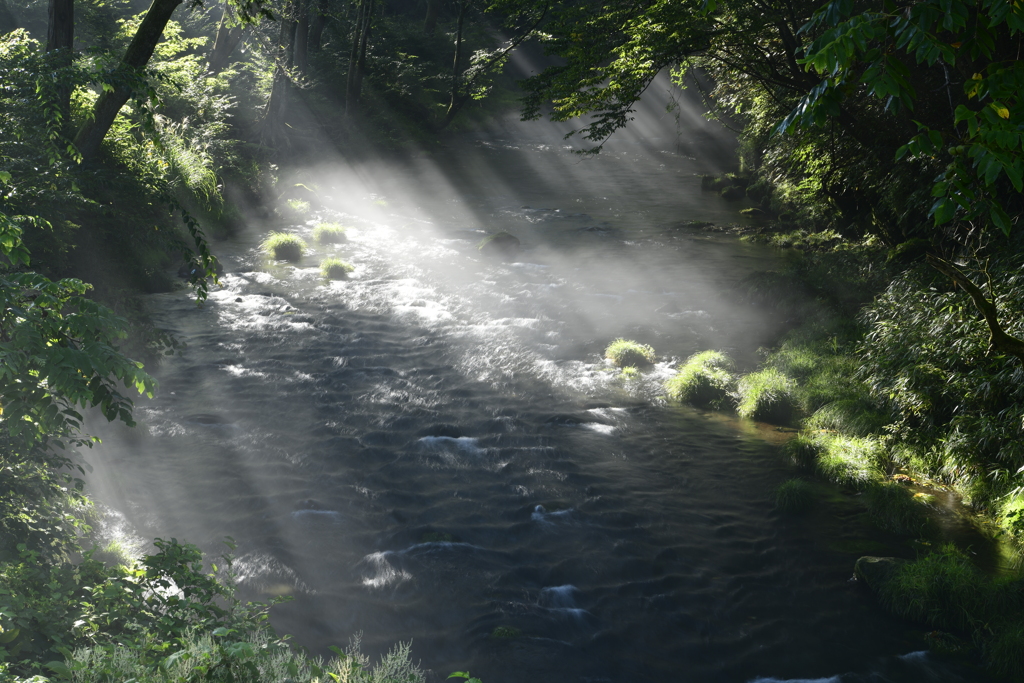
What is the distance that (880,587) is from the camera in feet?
22.5

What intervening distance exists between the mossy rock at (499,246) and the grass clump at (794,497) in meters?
13.0

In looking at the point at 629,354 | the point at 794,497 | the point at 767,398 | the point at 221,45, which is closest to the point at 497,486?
the point at 794,497

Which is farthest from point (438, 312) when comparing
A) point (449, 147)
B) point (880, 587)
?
point (449, 147)

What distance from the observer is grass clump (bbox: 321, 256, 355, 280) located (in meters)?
17.4

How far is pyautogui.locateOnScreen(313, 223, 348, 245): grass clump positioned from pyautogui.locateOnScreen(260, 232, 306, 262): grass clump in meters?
1.55

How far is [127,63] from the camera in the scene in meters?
7.67

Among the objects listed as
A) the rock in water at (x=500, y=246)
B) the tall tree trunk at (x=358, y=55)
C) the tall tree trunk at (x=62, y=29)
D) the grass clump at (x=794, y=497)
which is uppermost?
the tall tree trunk at (x=358, y=55)

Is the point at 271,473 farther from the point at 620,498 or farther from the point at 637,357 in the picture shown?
the point at 637,357

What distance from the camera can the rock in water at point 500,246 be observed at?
66.4ft

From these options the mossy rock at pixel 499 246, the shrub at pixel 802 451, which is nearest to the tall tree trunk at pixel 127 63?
the shrub at pixel 802 451

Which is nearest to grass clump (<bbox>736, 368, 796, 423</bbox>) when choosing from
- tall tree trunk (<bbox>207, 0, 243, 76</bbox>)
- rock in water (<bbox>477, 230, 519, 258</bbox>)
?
rock in water (<bbox>477, 230, 519, 258</bbox>)

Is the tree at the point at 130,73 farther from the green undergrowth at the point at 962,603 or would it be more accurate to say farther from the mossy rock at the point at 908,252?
the mossy rock at the point at 908,252

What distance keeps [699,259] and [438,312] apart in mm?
8906

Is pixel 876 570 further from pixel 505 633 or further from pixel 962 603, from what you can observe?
pixel 505 633
